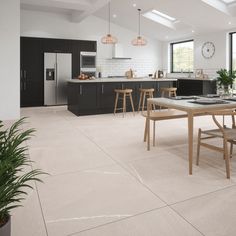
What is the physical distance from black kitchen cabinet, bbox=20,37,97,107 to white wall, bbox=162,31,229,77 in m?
4.36

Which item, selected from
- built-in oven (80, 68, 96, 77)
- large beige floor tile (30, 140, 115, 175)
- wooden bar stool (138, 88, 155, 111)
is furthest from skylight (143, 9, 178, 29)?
large beige floor tile (30, 140, 115, 175)

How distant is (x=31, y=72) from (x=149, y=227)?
25.1 ft

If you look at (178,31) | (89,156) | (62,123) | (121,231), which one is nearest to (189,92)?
(178,31)

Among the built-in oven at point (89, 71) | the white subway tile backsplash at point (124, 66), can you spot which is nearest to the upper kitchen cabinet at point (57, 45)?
the built-in oven at point (89, 71)

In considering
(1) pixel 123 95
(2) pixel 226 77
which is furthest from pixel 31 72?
(2) pixel 226 77

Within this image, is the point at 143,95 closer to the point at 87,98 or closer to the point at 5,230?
the point at 87,98

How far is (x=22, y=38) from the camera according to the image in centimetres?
829

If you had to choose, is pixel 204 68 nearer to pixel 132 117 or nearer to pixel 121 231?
pixel 132 117

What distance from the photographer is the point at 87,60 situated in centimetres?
931

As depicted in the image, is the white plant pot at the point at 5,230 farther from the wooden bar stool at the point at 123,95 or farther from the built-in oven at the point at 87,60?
the built-in oven at the point at 87,60

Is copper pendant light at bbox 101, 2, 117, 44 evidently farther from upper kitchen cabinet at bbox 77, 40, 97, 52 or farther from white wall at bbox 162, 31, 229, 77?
white wall at bbox 162, 31, 229, 77

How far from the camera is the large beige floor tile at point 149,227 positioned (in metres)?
1.81

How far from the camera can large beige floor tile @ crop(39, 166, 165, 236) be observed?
1.97 m

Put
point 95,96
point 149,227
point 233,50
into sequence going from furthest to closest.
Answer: point 233,50, point 95,96, point 149,227
